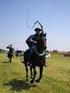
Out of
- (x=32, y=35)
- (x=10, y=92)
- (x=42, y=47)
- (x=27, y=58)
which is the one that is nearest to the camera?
(x=10, y=92)

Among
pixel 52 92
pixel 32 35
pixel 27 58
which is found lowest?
pixel 52 92

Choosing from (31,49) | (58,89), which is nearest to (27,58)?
(31,49)

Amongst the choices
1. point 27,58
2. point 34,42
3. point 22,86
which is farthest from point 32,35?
point 22,86

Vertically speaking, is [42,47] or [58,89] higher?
[42,47]

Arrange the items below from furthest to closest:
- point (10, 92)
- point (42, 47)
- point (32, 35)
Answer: point (32, 35) < point (42, 47) < point (10, 92)

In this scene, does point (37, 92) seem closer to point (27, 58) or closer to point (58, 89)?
point (58, 89)

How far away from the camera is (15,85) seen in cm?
1466

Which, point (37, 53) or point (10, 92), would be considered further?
point (37, 53)

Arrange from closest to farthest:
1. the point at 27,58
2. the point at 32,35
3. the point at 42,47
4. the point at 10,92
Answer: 1. the point at 10,92
2. the point at 42,47
3. the point at 32,35
4. the point at 27,58

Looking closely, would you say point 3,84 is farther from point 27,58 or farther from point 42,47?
point 42,47

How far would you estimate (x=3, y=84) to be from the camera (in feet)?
48.6

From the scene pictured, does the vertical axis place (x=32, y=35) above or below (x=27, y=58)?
above

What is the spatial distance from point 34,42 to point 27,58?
1.90 meters

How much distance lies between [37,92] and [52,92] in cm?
74
